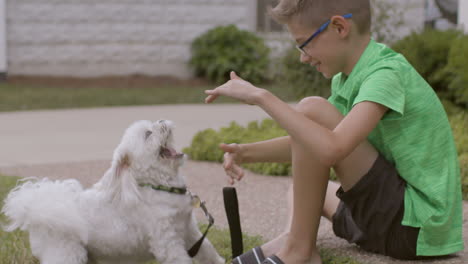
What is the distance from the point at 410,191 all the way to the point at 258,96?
0.90 m

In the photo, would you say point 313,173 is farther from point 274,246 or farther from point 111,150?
point 111,150

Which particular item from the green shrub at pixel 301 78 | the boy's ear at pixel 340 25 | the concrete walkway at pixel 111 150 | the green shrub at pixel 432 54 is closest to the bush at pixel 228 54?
the concrete walkway at pixel 111 150

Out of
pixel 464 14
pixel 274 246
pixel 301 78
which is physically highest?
pixel 464 14

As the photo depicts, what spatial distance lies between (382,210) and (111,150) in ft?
15.3

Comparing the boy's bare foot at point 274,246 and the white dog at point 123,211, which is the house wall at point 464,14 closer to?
the boy's bare foot at point 274,246

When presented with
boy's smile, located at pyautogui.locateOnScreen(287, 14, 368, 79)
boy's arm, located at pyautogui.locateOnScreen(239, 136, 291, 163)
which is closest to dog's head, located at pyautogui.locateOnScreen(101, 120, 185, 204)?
boy's arm, located at pyautogui.locateOnScreen(239, 136, 291, 163)

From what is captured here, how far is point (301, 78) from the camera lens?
9680mm

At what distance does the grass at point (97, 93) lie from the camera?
11234mm

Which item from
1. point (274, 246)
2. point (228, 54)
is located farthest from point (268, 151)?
point (228, 54)

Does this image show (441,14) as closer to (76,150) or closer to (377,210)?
(76,150)

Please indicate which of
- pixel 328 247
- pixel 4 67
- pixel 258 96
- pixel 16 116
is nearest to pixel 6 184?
pixel 328 247

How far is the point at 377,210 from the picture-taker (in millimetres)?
3027

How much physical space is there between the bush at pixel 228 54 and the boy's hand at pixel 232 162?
38.5ft

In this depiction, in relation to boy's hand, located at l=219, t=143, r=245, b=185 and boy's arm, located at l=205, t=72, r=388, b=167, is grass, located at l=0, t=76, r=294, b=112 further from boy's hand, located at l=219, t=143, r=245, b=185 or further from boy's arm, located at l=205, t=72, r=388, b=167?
boy's arm, located at l=205, t=72, r=388, b=167
